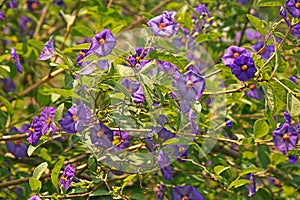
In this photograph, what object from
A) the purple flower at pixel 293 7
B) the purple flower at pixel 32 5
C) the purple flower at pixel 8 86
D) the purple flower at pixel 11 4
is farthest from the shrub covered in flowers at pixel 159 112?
the purple flower at pixel 32 5

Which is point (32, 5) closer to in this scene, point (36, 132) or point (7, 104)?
point (7, 104)

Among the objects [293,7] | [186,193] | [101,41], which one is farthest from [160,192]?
[293,7]

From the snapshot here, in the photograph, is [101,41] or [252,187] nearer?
[101,41]

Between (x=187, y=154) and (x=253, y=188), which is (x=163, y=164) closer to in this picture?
(x=187, y=154)

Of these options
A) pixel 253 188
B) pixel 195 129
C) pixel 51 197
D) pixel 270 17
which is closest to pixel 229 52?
pixel 195 129

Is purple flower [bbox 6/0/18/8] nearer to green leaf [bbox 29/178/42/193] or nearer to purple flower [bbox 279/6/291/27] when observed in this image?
green leaf [bbox 29/178/42/193]

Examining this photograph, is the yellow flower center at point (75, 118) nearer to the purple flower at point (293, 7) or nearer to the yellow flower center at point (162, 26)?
the yellow flower center at point (162, 26)
